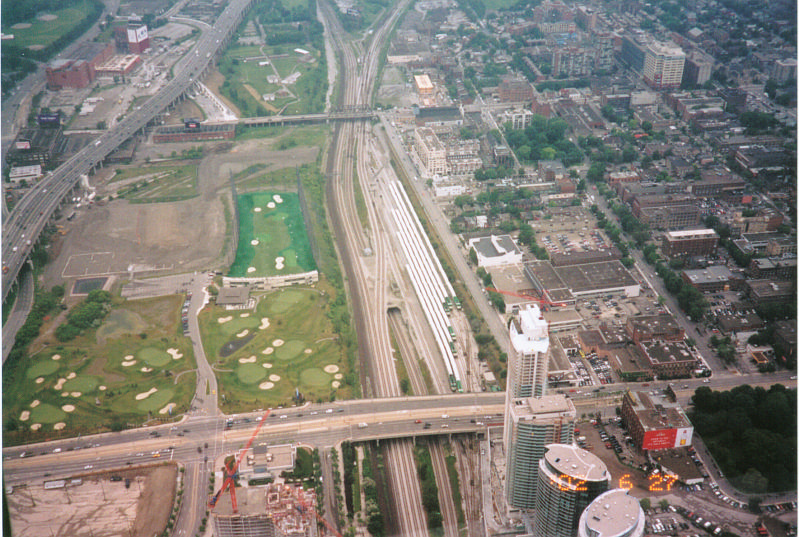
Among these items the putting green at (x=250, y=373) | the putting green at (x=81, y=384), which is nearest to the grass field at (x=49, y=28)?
the putting green at (x=81, y=384)

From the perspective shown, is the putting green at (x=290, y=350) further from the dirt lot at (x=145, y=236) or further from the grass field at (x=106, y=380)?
the dirt lot at (x=145, y=236)

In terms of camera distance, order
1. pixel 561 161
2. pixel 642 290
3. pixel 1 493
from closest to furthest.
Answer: pixel 1 493
pixel 642 290
pixel 561 161

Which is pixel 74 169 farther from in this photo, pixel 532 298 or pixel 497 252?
pixel 532 298

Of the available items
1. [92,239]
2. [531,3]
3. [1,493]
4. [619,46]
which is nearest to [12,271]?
[92,239]

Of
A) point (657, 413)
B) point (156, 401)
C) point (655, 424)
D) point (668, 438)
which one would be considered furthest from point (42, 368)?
point (668, 438)

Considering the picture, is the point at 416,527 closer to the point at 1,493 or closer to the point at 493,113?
the point at 1,493

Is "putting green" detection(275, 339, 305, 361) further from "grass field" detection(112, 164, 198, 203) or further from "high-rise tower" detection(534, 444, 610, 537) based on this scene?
"grass field" detection(112, 164, 198, 203)

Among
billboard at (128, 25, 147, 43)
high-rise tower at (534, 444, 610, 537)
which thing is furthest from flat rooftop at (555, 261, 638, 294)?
billboard at (128, 25, 147, 43)
